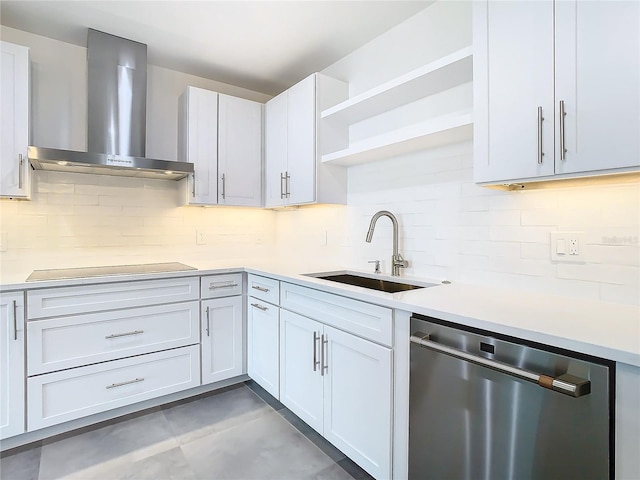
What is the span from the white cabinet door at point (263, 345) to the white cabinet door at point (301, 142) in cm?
81

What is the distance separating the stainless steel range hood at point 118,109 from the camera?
233 cm

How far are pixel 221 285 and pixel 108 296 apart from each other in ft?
2.24

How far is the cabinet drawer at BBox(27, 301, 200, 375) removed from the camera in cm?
194

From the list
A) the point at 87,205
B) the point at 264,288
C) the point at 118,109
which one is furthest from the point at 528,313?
the point at 87,205

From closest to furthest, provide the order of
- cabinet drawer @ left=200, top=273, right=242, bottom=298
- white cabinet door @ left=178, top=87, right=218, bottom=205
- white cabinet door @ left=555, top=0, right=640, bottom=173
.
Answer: white cabinet door @ left=555, top=0, right=640, bottom=173 < cabinet drawer @ left=200, top=273, right=242, bottom=298 < white cabinet door @ left=178, top=87, right=218, bottom=205

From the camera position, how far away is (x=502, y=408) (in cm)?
111

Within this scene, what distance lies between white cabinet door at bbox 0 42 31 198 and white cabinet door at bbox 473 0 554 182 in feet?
8.03

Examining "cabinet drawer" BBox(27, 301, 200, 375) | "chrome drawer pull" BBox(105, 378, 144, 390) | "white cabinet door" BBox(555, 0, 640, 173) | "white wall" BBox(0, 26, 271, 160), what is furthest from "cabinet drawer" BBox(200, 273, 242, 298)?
"white cabinet door" BBox(555, 0, 640, 173)

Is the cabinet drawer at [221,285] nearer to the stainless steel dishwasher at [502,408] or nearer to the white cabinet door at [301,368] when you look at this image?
the white cabinet door at [301,368]

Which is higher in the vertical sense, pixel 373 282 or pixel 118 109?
pixel 118 109

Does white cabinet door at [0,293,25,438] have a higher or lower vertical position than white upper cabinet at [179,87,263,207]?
lower

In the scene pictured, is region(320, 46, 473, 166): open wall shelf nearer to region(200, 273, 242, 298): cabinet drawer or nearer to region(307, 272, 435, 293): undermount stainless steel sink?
region(307, 272, 435, 293): undermount stainless steel sink

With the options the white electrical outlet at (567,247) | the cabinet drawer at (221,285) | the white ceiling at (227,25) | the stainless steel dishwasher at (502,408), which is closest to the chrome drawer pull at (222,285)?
the cabinet drawer at (221,285)

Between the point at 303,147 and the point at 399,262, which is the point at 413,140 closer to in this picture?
the point at 399,262
